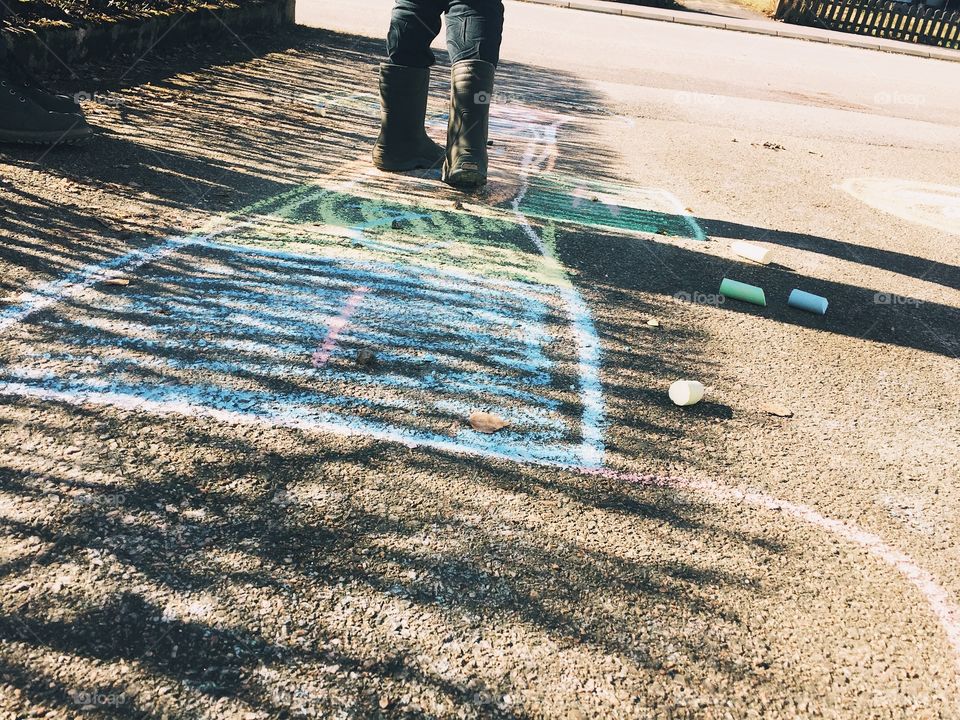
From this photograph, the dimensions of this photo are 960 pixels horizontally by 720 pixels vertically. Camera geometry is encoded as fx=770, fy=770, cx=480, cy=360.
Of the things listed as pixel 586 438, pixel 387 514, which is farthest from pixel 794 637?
pixel 387 514

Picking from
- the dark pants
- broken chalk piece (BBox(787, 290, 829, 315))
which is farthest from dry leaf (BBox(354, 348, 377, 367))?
the dark pants

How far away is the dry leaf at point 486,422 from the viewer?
288 centimetres

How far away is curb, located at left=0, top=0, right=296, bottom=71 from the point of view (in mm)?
6445

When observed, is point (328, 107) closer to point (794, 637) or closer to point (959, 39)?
point (794, 637)

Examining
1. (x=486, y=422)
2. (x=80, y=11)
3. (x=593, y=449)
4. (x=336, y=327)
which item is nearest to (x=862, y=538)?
(x=593, y=449)

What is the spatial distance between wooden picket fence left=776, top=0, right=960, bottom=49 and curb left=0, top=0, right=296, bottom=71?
763 inches

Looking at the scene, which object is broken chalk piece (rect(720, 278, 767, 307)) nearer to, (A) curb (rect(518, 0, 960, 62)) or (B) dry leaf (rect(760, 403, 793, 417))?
(B) dry leaf (rect(760, 403, 793, 417))

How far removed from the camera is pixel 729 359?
369cm

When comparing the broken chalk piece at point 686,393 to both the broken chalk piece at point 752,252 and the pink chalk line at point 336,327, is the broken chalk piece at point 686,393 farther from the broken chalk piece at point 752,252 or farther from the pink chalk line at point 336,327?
the broken chalk piece at point 752,252

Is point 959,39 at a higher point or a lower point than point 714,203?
higher

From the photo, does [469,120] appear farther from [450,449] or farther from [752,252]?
[450,449]

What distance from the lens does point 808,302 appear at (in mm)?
4324

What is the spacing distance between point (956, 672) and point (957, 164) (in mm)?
8566

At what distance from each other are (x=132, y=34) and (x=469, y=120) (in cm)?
477
